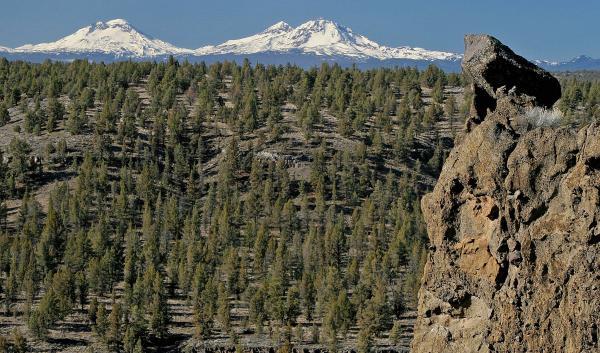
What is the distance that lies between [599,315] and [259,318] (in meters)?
84.0

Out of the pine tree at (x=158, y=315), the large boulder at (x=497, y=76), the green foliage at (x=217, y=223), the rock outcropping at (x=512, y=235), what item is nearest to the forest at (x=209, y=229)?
the pine tree at (x=158, y=315)

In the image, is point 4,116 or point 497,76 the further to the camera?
point 4,116

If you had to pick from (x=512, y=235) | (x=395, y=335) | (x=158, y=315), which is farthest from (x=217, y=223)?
(x=512, y=235)

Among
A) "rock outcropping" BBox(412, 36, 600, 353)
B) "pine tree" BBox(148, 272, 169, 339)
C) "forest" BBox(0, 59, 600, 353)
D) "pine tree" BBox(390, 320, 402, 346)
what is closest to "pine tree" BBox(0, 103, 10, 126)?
"forest" BBox(0, 59, 600, 353)

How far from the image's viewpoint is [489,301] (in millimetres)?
20328

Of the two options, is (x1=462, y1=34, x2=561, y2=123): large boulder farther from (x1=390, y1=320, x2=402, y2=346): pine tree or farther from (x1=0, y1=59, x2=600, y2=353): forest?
(x1=390, y1=320, x2=402, y2=346): pine tree

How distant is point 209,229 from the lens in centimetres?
14312

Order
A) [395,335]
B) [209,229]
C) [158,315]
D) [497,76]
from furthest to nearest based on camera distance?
[209,229] < [158,315] < [395,335] < [497,76]

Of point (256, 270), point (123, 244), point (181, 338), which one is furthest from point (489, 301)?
point (123, 244)

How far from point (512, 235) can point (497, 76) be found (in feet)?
21.2

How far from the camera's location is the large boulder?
77.8ft

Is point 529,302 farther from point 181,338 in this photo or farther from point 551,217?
point 181,338

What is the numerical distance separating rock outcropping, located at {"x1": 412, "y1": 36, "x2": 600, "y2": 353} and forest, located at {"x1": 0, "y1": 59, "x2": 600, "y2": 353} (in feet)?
116

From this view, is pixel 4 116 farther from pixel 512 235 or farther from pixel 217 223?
pixel 512 235
